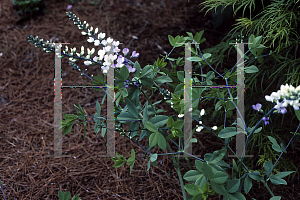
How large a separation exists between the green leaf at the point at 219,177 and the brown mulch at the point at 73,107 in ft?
0.93

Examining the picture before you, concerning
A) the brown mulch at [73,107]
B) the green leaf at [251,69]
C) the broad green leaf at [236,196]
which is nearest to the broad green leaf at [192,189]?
the broad green leaf at [236,196]

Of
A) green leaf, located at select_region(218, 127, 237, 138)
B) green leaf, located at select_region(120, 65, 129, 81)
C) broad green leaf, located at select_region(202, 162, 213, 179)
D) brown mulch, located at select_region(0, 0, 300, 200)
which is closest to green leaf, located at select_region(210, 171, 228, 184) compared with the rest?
broad green leaf, located at select_region(202, 162, 213, 179)

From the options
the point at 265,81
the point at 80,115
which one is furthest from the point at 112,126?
the point at 265,81

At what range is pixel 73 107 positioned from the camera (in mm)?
1834

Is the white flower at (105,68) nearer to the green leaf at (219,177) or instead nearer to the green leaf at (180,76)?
the green leaf at (180,76)

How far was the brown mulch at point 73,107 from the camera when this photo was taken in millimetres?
1356

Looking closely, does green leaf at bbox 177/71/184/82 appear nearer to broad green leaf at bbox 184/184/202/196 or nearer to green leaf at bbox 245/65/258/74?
green leaf at bbox 245/65/258/74

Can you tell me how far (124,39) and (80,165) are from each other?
4.02ft

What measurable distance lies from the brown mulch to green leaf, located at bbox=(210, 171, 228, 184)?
28 centimetres

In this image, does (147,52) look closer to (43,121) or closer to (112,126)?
(43,121)

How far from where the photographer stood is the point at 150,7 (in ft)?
8.57

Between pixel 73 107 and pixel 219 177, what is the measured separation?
1.31m

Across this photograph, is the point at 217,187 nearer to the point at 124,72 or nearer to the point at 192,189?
the point at 192,189

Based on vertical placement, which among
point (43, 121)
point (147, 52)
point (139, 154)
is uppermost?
point (147, 52)
